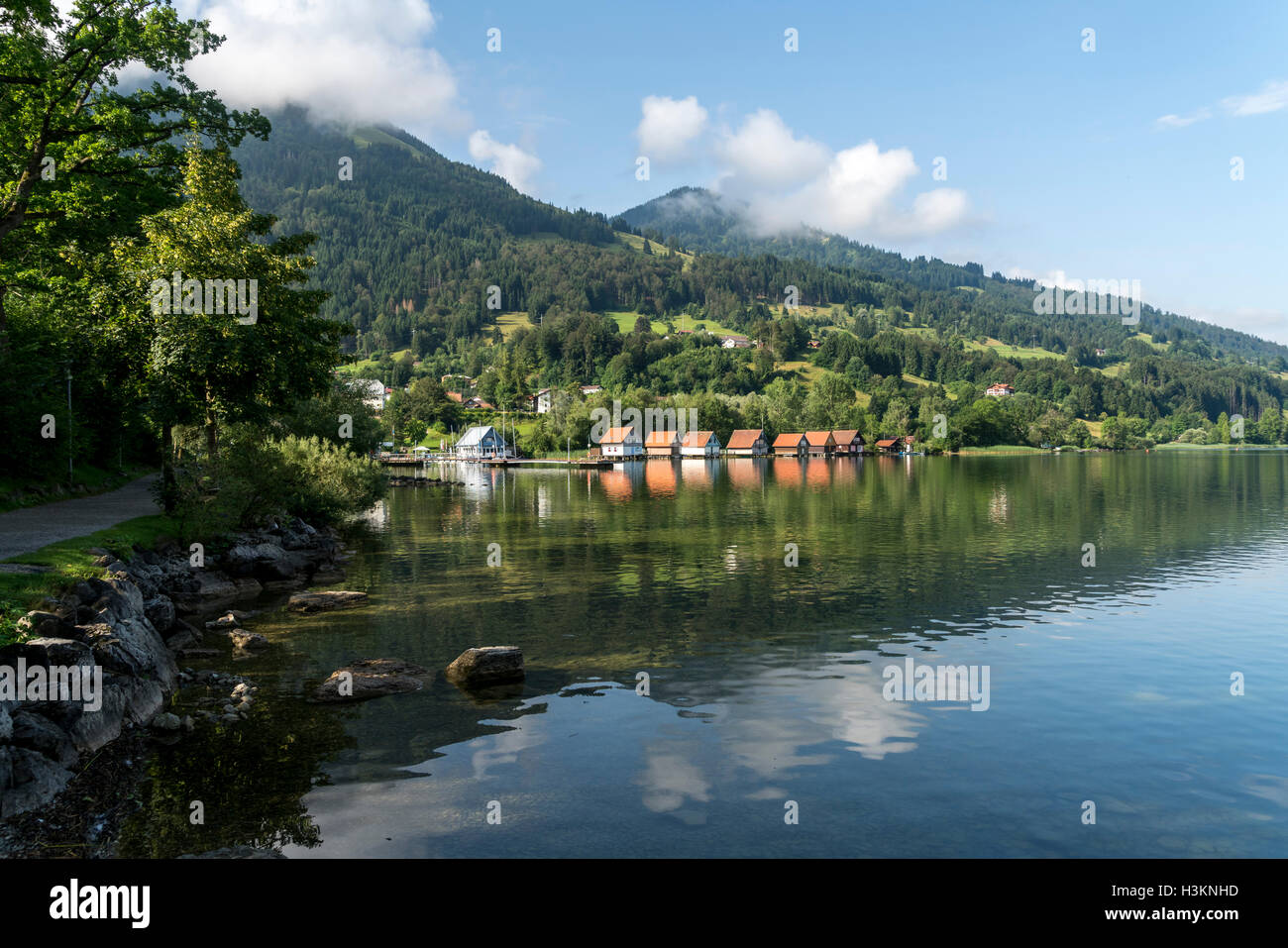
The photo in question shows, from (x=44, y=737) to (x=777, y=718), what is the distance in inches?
578

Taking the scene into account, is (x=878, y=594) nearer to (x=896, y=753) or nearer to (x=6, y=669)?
(x=896, y=753)

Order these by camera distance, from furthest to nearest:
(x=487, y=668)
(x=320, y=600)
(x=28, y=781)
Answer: (x=320, y=600) → (x=487, y=668) → (x=28, y=781)

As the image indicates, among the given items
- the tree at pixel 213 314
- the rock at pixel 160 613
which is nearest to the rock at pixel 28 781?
the rock at pixel 160 613

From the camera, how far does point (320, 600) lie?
3159 cm

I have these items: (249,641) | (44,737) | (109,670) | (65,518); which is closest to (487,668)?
(249,641)

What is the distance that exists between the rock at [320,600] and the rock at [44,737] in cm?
1569

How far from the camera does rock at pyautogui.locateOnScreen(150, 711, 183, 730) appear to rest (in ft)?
58.5

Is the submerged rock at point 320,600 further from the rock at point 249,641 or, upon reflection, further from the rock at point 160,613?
the rock at point 160,613

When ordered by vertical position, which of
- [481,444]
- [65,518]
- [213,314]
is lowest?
[65,518]

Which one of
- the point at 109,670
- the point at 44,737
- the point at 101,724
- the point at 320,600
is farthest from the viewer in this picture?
the point at 320,600

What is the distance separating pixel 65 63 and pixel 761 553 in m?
A: 38.7

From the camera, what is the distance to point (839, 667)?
23359 millimetres

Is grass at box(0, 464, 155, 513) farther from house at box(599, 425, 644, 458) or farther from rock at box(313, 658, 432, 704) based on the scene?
house at box(599, 425, 644, 458)

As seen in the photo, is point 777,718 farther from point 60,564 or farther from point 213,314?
point 213,314
